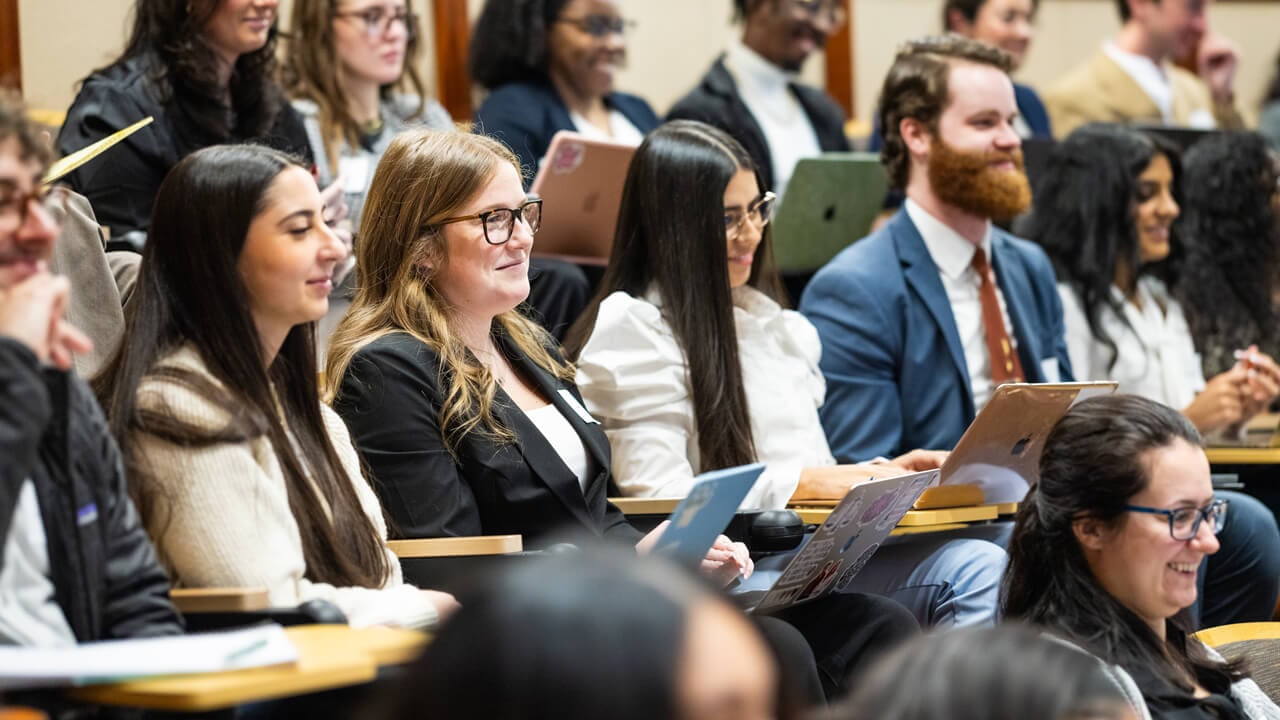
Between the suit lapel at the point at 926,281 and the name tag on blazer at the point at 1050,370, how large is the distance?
0.27 meters

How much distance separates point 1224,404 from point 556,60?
1942mm

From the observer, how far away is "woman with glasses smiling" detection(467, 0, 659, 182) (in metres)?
4.41

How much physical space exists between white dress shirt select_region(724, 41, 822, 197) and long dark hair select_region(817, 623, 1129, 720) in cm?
360

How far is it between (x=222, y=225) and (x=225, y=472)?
1.11 feet

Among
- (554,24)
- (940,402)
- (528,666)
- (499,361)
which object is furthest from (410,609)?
(554,24)

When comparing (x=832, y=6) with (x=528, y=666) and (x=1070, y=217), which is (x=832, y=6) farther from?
(x=528, y=666)

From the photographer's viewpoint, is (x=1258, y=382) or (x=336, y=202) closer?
(x=336, y=202)

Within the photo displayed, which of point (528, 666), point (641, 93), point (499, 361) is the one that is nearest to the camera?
point (528, 666)

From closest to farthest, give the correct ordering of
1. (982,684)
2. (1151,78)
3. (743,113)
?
(982,684) → (743,113) → (1151,78)

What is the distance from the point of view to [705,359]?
307 cm

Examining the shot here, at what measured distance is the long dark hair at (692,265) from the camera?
305 centimetres

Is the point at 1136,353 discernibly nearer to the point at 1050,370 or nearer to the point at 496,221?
the point at 1050,370

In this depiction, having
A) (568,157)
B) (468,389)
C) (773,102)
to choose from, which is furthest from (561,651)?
(773,102)

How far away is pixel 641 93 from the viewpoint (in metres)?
5.56
